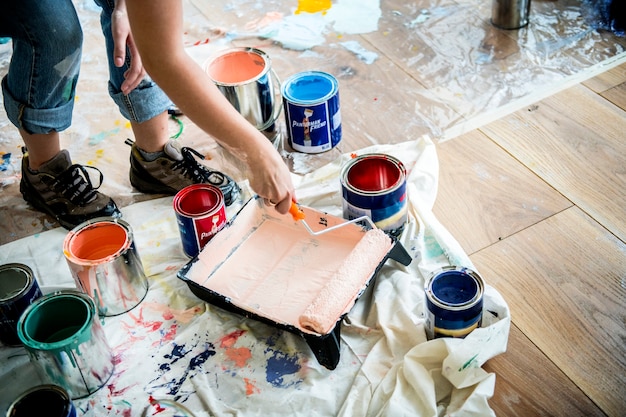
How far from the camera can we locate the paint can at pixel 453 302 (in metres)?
1.32

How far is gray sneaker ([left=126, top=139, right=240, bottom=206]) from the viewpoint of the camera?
182cm

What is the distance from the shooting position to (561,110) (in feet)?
6.58

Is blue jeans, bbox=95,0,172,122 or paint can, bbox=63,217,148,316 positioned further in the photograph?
blue jeans, bbox=95,0,172,122

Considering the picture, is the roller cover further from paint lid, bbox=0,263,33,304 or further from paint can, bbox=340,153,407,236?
paint lid, bbox=0,263,33,304

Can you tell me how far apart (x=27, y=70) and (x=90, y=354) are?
68cm

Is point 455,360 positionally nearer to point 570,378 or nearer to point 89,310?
point 570,378

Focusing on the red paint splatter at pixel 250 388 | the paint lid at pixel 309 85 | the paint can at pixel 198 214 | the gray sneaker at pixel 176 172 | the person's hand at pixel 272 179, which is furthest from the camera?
the paint lid at pixel 309 85

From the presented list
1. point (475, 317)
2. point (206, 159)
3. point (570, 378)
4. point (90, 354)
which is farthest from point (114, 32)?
point (570, 378)

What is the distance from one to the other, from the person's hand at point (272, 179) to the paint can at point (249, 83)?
646 millimetres

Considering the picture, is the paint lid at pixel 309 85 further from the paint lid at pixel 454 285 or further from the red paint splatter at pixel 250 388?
the red paint splatter at pixel 250 388

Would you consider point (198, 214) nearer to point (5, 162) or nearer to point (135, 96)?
point (135, 96)

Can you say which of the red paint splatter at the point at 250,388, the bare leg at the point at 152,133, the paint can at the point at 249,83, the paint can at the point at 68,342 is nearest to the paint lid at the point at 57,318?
the paint can at the point at 68,342

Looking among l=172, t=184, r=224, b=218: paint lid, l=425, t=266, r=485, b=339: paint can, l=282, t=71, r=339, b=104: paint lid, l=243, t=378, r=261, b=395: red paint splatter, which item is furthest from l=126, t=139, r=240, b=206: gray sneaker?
l=425, t=266, r=485, b=339: paint can

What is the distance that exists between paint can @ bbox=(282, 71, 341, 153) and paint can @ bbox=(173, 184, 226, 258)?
0.36m
